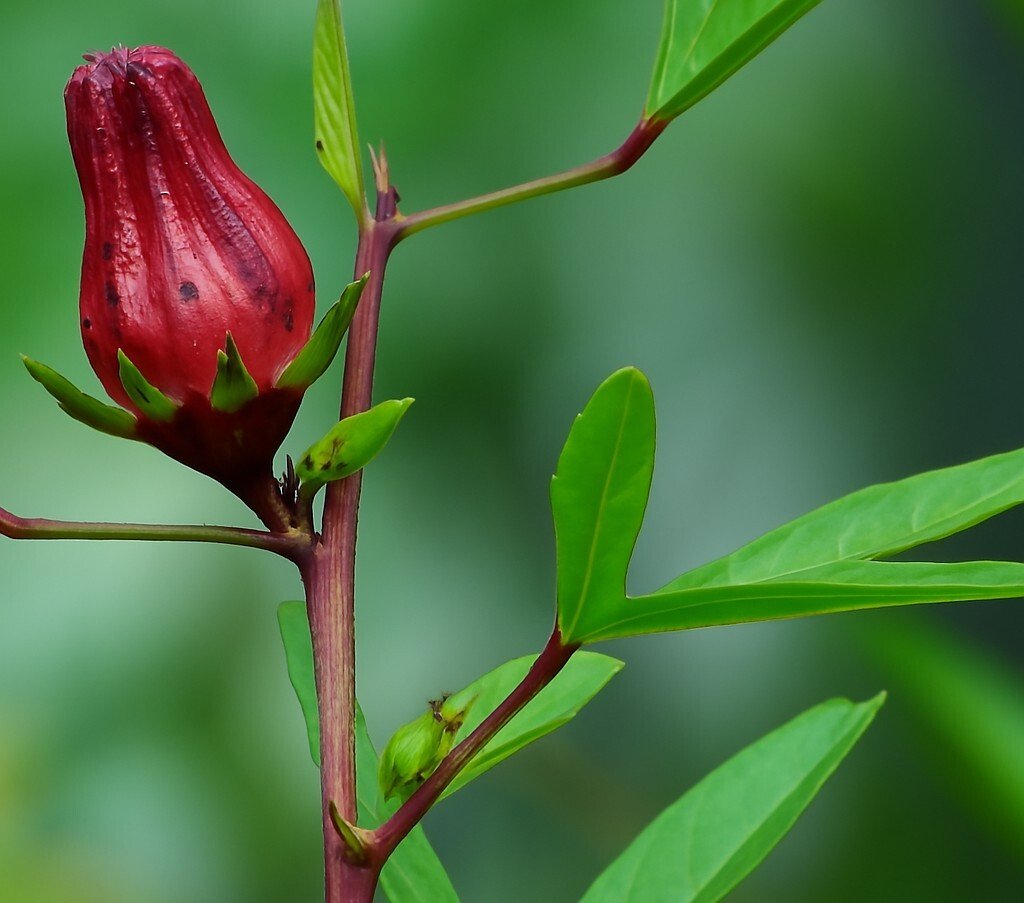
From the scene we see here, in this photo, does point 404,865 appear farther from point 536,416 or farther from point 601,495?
point 536,416

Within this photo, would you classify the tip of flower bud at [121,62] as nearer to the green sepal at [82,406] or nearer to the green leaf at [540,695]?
the green sepal at [82,406]

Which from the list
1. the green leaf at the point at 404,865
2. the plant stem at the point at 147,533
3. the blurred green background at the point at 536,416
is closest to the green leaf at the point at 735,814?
the green leaf at the point at 404,865

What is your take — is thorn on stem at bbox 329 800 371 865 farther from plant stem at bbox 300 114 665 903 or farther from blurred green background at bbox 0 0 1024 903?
blurred green background at bbox 0 0 1024 903

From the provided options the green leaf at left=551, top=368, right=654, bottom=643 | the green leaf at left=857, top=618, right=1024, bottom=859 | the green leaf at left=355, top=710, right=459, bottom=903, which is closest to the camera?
the green leaf at left=551, top=368, right=654, bottom=643

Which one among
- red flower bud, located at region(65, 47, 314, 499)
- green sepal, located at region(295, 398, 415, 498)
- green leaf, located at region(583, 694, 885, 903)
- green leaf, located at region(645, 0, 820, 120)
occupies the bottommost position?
green leaf, located at region(583, 694, 885, 903)

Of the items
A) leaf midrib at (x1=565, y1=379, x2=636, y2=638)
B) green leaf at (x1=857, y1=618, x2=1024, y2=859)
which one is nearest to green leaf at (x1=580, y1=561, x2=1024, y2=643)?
leaf midrib at (x1=565, y1=379, x2=636, y2=638)

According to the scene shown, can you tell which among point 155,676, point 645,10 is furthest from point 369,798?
point 645,10
